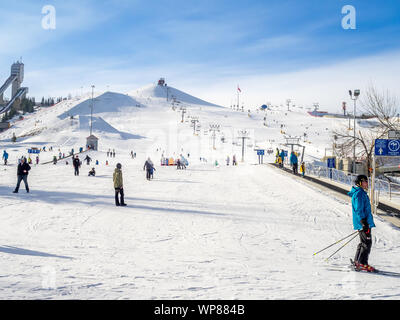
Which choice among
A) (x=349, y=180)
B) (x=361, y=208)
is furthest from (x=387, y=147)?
(x=349, y=180)

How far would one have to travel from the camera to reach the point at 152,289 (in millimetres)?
4629

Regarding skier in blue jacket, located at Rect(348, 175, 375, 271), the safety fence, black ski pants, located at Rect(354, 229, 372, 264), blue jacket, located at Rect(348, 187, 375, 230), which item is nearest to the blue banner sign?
the safety fence

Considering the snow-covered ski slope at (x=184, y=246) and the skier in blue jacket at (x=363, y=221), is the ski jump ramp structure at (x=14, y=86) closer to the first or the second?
the snow-covered ski slope at (x=184, y=246)

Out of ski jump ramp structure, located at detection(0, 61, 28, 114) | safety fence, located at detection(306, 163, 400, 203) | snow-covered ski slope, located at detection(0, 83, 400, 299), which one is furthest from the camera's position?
ski jump ramp structure, located at detection(0, 61, 28, 114)

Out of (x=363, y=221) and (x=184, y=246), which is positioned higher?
(x=363, y=221)

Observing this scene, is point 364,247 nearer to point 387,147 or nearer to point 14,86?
point 387,147

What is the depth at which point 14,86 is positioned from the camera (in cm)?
15538

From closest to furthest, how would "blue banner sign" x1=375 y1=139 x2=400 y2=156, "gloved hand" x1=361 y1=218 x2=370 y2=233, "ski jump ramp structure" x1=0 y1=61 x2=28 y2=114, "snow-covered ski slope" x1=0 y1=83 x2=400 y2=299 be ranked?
"snow-covered ski slope" x1=0 y1=83 x2=400 y2=299 → "gloved hand" x1=361 y1=218 x2=370 y2=233 → "blue banner sign" x1=375 y1=139 x2=400 y2=156 → "ski jump ramp structure" x1=0 y1=61 x2=28 y2=114

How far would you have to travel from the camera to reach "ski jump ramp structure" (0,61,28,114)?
147750 millimetres

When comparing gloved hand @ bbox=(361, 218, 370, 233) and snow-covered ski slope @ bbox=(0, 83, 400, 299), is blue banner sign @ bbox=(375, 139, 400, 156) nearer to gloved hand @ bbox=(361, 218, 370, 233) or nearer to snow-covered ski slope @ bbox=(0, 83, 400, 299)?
snow-covered ski slope @ bbox=(0, 83, 400, 299)
